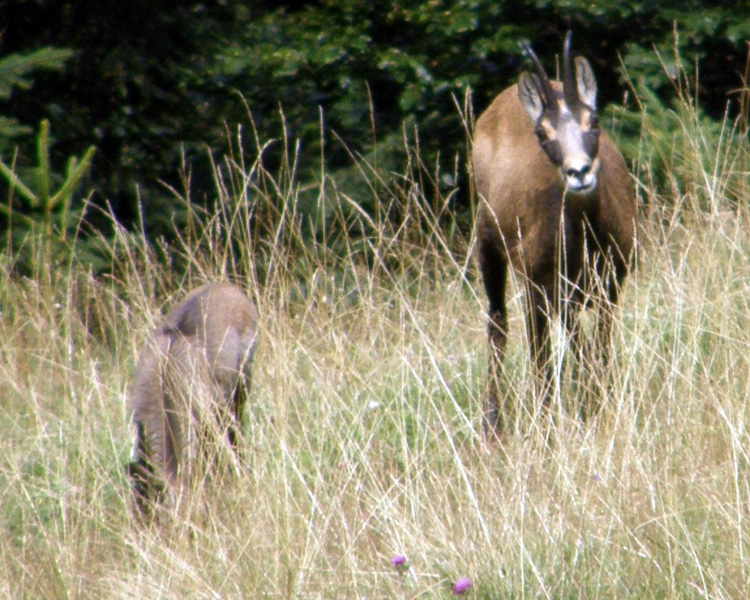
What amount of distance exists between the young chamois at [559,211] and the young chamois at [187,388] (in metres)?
0.98

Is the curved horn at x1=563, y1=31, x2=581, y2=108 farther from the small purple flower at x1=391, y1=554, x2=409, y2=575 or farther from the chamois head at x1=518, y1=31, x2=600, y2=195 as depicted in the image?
the small purple flower at x1=391, y1=554, x2=409, y2=575

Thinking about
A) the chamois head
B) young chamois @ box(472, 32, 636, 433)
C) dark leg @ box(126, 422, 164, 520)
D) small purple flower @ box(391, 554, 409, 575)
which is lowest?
dark leg @ box(126, 422, 164, 520)

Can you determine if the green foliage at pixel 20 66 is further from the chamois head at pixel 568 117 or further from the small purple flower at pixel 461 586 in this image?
the small purple flower at pixel 461 586

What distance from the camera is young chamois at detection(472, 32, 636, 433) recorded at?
497 centimetres

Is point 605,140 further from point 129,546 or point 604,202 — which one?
point 129,546

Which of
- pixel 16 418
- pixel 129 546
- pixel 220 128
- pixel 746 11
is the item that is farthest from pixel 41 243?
pixel 746 11

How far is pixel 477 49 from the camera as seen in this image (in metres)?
9.62

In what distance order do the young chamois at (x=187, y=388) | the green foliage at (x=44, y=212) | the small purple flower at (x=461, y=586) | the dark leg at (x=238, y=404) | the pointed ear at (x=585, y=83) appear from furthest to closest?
the green foliage at (x=44, y=212) < the pointed ear at (x=585, y=83) < the dark leg at (x=238, y=404) < the young chamois at (x=187, y=388) < the small purple flower at (x=461, y=586)

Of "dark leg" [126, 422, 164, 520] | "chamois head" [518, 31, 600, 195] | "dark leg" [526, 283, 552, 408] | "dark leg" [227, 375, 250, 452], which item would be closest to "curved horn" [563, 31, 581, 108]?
"chamois head" [518, 31, 600, 195]

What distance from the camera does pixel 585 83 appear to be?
5.12 m

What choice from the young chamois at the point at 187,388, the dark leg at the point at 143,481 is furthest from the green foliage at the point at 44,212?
the dark leg at the point at 143,481

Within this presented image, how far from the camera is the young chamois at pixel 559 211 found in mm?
4969

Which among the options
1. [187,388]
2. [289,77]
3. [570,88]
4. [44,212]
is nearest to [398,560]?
[187,388]

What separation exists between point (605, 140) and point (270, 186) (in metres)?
4.27
